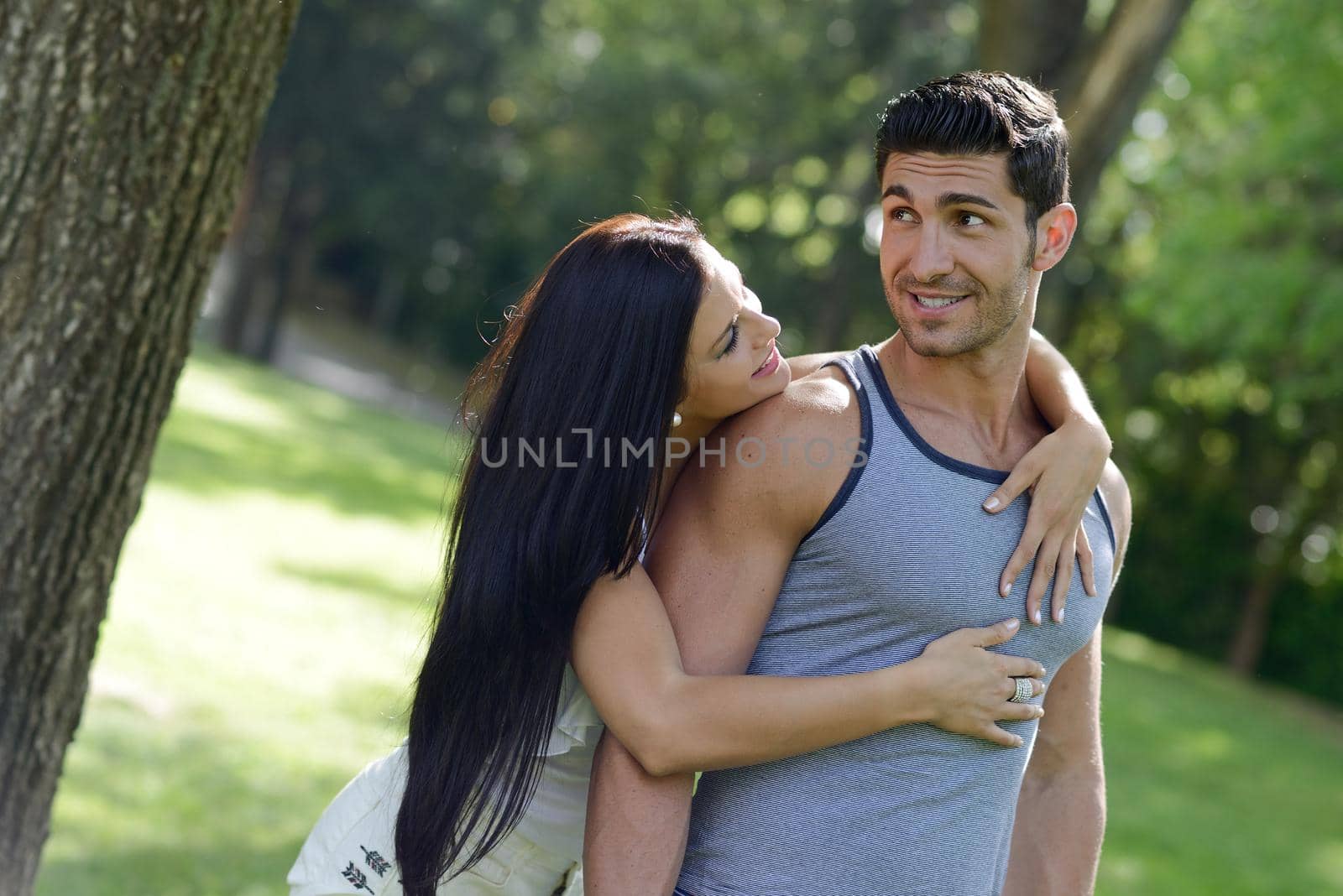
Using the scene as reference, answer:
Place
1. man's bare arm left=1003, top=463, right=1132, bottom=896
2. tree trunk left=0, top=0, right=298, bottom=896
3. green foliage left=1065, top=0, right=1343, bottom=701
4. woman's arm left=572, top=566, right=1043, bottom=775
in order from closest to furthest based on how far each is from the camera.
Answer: woman's arm left=572, top=566, right=1043, bottom=775
man's bare arm left=1003, top=463, right=1132, bottom=896
tree trunk left=0, top=0, right=298, bottom=896
green foliage left=1065, top=0, right=1343, bottom=701

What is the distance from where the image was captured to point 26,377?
2.96 metres

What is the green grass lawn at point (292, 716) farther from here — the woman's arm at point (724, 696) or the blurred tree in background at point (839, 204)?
the blurred tree in background at point (839, 204)

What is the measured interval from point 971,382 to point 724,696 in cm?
79

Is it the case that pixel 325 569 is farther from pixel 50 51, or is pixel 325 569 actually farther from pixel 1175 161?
pixel 1175 161

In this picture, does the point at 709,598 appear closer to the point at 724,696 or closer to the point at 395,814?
the point at 724,696

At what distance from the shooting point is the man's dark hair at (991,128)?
2.39 m

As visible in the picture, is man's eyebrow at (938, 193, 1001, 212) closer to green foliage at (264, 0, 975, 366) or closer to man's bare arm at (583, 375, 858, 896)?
man's bare arm at (583, 375, 858, 896)

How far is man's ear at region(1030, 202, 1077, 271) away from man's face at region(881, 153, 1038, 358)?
0.16 feet

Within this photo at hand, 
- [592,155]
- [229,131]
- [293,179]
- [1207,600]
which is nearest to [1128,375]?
[1207,600]

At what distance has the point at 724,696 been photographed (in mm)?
2197

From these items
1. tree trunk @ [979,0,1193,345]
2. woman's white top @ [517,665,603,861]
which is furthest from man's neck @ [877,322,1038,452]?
tree trunk @ [979,0,1193,345]

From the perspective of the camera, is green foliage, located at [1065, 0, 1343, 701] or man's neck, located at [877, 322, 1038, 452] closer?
man's neck, located at [877, 322, 1038, 452]

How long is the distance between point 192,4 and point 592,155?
24417 mm

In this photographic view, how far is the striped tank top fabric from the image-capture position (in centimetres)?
227
